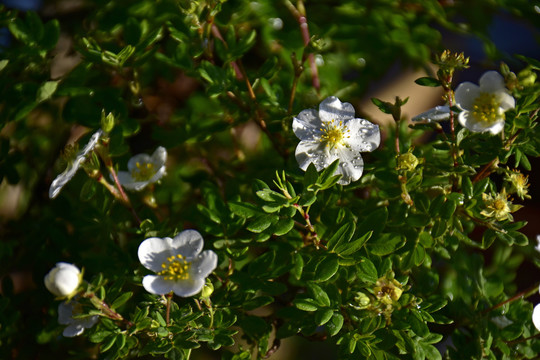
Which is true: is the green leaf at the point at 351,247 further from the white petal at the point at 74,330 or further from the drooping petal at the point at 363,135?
the white petal at the point at 74,330

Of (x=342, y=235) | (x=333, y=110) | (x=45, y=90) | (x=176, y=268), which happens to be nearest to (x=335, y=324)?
(x=342, y=235)

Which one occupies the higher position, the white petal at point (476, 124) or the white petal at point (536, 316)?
the white petal at point (476, 124)

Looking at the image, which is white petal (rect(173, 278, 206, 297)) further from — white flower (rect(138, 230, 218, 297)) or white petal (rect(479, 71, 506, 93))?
white petal (rect(479, 71, 506, 93))

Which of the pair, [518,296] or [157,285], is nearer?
[157,285]

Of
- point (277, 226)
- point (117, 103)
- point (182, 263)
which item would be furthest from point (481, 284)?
point (117, 103)

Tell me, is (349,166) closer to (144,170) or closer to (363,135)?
(363,135)

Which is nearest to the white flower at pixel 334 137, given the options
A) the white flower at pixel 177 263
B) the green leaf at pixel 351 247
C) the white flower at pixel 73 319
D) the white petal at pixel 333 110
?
the white petal at pixel 333 110
